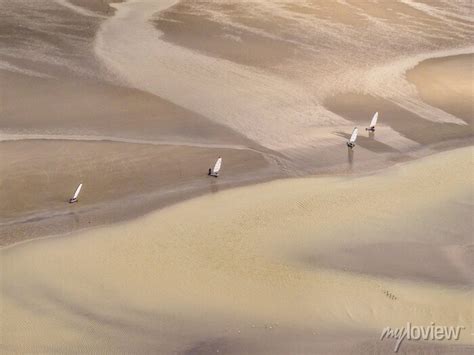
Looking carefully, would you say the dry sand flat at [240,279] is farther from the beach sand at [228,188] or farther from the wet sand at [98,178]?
the wet sand at [98,178]

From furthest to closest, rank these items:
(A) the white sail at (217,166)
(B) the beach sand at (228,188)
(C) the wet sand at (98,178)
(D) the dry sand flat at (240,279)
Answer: (A) the white sail at (217,166), (C) the wet sand at (98,178), (B) the beach sand at (228,188), (D) the dry sand flat at (240,279)

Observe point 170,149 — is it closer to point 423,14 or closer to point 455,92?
point 455,92

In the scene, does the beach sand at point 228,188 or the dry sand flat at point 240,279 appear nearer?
the dry sand flat at point 240,279

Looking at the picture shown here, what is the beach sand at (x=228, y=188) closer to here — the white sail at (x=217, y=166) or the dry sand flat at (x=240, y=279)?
the dry sand flat at (x=240, y=279)

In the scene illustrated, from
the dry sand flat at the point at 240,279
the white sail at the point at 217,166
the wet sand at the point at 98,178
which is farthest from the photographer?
the white sail at the point at 217,166

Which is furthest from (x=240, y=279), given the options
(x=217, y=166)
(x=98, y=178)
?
(x=98, y=178)

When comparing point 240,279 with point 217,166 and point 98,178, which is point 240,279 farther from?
point 98,178

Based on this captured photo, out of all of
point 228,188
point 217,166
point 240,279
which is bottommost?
point 240,279

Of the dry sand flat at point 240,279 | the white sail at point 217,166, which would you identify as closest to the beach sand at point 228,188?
the dry sand flat at point 240,279

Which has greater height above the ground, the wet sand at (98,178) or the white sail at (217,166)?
the white sail at (217,166)
